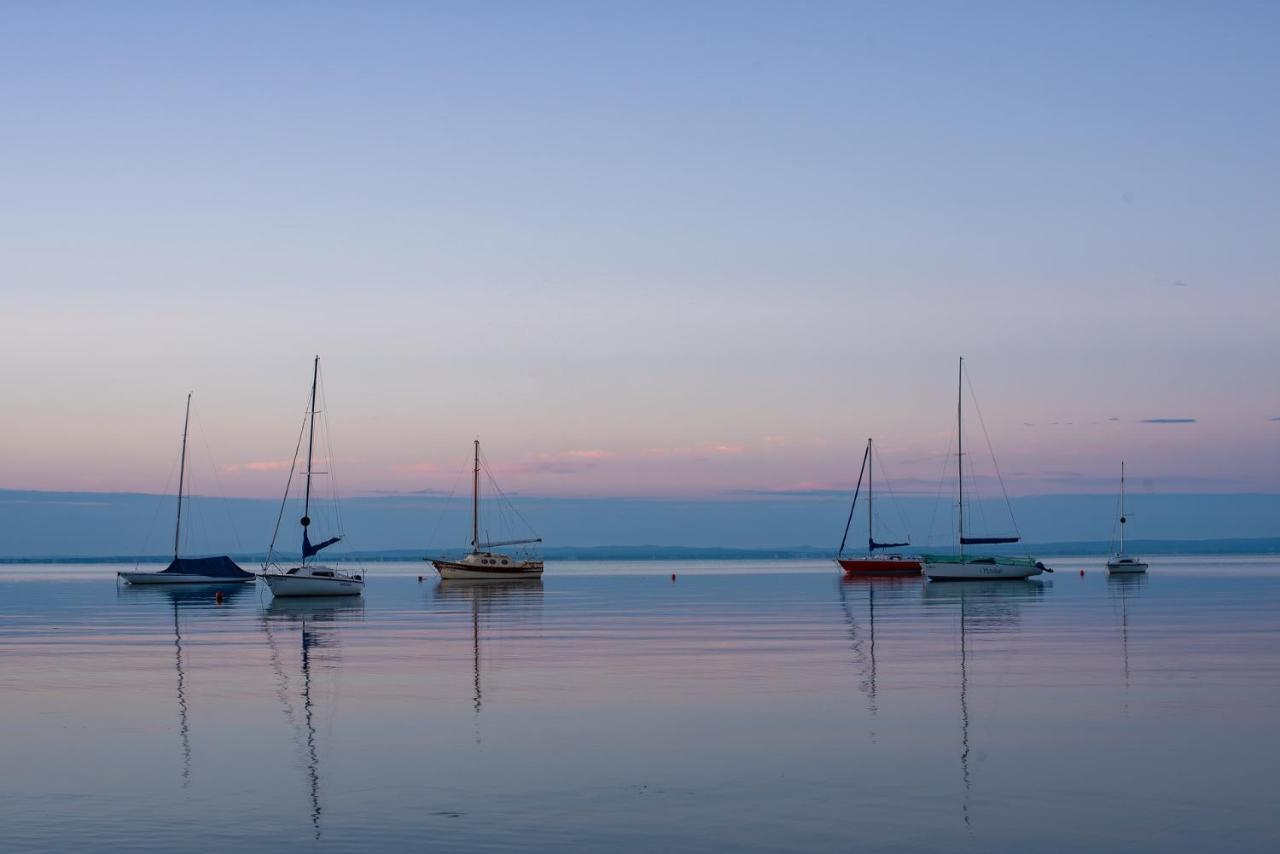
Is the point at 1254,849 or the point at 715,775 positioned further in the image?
the point at 715,775

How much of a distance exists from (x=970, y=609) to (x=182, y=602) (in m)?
53.7

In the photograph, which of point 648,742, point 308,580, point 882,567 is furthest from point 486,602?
point 882,567

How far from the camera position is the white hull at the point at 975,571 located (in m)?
125

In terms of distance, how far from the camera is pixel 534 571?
141375 millimetres

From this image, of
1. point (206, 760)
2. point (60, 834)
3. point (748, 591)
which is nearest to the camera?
point (60, 834)

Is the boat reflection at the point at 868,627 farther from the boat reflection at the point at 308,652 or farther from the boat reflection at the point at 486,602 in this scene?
the boat reflection at the point at 308,652

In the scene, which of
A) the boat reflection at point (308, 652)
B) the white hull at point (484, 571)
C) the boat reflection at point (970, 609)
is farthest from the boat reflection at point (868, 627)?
the white hull at point (484, 571)

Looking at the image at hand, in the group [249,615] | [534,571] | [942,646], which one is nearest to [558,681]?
[942,646]

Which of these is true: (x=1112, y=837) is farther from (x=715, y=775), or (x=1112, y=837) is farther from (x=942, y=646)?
(x=942, y=646)

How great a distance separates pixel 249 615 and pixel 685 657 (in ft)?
129

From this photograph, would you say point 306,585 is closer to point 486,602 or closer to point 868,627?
point 486,602

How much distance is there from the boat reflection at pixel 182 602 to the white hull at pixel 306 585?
3.68 m

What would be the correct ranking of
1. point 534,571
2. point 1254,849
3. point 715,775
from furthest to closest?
1. point 534,571
2. point 715,775
3. point 1254,849

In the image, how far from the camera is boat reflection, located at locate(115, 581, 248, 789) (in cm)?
2644
